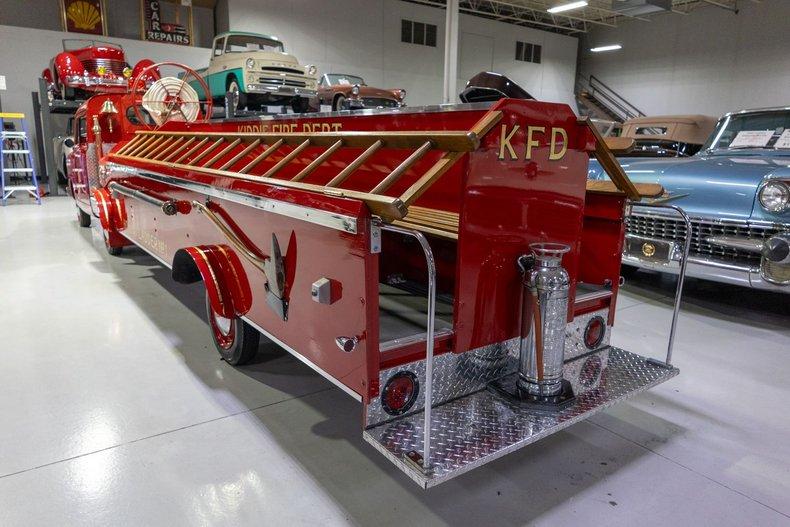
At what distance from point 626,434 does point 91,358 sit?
295 centimetres

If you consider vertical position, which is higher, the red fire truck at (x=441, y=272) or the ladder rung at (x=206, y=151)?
the ladder rung at (x=206, y=151)

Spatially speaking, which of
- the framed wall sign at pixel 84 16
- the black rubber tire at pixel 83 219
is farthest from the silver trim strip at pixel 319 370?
the framed wall sign at pixel 84 16

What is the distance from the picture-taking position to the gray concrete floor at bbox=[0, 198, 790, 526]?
1800 millimetres

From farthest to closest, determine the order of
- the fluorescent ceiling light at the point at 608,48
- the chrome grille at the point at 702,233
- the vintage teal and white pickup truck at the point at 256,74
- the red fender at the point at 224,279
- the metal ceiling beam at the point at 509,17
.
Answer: the fluorescent ceiling light at the point at 608,48, the metal ceiling beam at the point at 509,17, the vintage teal and white pickup truck at the point at 256,74, the chrome grille at the point at 702,233, the red fender at the point at 224,279

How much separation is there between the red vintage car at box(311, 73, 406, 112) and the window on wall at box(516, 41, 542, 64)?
37.7 feet

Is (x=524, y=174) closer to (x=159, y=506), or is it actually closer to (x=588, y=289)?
(x=588, y=289)

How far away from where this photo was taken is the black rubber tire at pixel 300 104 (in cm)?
A: 1119

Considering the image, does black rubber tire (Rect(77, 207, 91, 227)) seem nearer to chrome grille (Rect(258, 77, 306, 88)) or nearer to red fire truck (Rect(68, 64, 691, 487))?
chrome grille (Rect(258, 77, 306, 88))

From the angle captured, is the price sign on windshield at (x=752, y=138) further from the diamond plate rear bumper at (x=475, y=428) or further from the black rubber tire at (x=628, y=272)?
the diamond plate rear bumper at (x=475, y=428)

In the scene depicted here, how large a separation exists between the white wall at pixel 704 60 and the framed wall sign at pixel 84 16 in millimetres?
19341

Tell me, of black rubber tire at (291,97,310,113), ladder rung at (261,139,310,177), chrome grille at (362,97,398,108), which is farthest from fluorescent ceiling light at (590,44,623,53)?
ladder rung at (261,139,310,177)

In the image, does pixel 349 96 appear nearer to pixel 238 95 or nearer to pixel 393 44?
pixel 238 95

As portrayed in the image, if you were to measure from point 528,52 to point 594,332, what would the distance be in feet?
73.5

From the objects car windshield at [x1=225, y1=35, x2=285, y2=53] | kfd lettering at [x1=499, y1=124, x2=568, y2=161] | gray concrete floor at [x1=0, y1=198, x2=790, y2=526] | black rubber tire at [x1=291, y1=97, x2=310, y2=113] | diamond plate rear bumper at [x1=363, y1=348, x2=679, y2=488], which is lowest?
gray concrete floor at [x1=0, y1=198, x2=790, y2=526]
